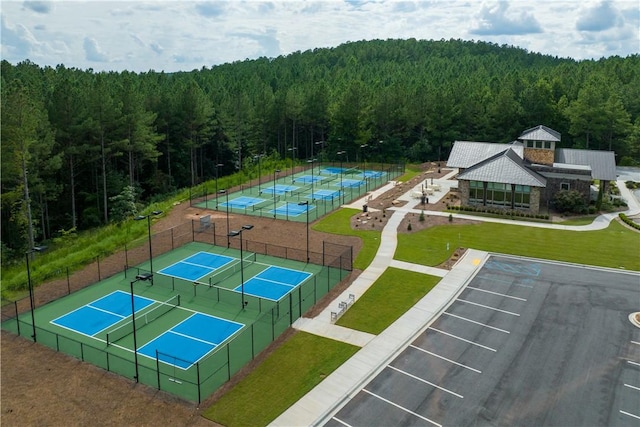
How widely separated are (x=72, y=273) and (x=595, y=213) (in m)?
48.2

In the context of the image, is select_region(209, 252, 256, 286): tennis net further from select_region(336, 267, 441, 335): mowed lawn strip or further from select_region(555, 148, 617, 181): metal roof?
select_region(555, 148, 617, 181): metal roof

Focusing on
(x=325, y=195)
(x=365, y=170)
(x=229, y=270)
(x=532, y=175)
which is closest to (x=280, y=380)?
(x=229, y=270)

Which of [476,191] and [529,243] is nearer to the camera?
[529,243]

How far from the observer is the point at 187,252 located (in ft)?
137

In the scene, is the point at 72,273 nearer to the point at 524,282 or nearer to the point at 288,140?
the point at 524,282

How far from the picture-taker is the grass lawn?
38500 mm

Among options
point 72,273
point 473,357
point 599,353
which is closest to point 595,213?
point 599,353

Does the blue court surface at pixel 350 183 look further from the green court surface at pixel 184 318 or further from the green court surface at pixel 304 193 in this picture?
the green court surface at pixel 184 318

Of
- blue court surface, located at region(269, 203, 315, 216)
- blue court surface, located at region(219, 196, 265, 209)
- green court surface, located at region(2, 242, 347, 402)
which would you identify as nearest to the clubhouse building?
blue court surface, located at region(269, 203, 315, 216)

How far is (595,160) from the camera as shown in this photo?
180 feet

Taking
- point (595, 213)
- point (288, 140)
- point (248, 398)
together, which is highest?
point (288, 140)

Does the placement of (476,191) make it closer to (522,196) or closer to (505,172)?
(505,172)

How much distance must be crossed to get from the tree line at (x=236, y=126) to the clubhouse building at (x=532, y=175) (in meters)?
19.5

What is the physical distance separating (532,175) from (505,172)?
103 inches
